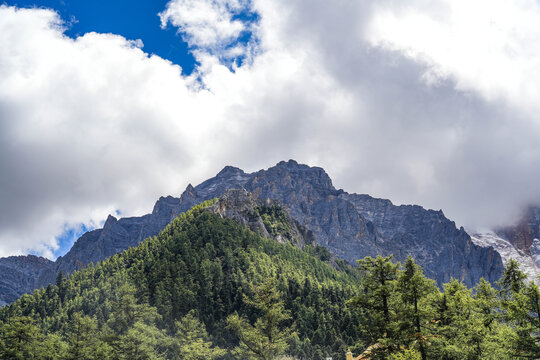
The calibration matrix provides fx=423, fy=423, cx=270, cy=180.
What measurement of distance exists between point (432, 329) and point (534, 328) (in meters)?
8.72

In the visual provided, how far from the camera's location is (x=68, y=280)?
479 ft

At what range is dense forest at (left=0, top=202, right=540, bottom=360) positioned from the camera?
4150 cm

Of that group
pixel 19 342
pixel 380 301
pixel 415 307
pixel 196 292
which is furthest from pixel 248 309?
pixel 415 307

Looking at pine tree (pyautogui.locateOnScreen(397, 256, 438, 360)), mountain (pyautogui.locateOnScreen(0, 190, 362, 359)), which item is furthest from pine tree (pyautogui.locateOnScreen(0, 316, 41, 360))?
pine tree (pyautogui.locateOnScreen(397, 256, 438, 360))

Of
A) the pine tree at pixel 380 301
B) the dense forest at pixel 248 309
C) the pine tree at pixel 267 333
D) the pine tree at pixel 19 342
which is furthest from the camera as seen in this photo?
the pine tree at pixel 19 342

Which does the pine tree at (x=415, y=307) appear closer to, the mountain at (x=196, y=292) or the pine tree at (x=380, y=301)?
the pine tree at (x=380, y=301)

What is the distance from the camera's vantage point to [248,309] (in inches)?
5177

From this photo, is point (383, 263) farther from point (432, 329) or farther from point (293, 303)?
point (293, 303)

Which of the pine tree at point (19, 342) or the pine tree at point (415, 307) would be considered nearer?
the pine tree at point (415, 307)

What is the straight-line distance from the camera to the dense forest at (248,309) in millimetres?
41500

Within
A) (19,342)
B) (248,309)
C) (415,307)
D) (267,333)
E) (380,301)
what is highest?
(248,309)

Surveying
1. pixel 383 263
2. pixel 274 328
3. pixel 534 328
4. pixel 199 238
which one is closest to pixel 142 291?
pixel 199 238

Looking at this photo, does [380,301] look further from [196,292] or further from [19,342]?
[196,292]

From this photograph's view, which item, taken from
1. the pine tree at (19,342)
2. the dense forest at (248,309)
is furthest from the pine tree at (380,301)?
the pine tree at (19,342)
